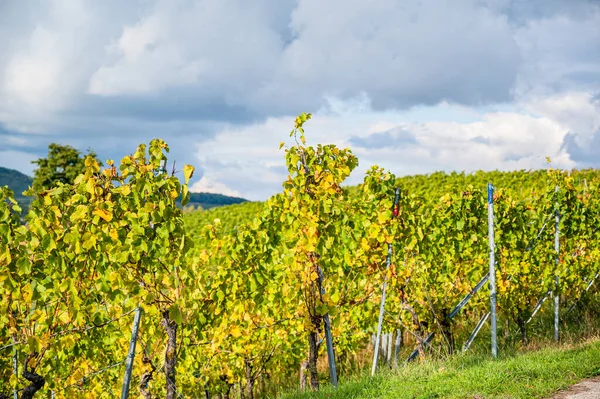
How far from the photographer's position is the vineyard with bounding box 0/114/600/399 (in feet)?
17.1

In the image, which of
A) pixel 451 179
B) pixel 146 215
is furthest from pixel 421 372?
pixel 451 179

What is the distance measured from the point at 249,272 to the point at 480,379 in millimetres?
2691

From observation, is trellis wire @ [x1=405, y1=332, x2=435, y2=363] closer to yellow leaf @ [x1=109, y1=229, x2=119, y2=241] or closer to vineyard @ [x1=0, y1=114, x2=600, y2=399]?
vineyard @ [x1=0, y1=114, x2=600, y2=399]

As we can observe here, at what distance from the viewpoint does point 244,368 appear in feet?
28.2

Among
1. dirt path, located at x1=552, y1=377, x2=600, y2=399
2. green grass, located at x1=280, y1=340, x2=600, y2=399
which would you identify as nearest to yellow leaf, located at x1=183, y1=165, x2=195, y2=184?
green grass, located at x1=280, y1=340, x2=600, y2=399

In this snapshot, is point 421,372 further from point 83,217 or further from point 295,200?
point 83,217

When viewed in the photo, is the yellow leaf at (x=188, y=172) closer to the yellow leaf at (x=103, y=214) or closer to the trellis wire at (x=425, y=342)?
the yellow leaf at (x=103, y=214)

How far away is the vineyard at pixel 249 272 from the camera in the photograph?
17.1ft

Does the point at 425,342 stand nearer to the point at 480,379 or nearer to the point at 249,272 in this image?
the point at 480,379

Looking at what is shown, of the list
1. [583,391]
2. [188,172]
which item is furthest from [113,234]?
[583,391]

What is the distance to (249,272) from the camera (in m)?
6.41

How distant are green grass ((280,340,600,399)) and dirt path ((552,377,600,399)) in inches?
3.2

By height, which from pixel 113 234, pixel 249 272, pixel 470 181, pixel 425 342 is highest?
pixel 470 181

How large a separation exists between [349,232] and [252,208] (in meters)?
20.6
